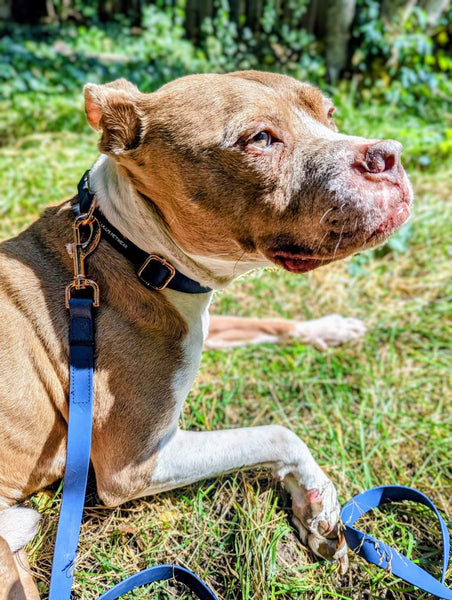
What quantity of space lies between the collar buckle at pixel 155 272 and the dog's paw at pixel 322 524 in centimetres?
122

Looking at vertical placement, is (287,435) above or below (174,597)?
above

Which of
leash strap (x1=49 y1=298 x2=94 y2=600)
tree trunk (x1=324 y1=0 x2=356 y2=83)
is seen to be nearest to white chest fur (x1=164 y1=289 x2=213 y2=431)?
leash strap (x1=49 y1=298 x2=94 y2=600)

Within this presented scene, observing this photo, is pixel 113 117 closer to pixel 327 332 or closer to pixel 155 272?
pixel 155 272

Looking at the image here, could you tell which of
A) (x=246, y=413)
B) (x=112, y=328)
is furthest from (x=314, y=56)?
(x=112, y=328)

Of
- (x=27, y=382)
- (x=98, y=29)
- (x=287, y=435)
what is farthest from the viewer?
(x=98, y=29)

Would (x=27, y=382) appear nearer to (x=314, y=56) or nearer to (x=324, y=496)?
(x=324, y=496)

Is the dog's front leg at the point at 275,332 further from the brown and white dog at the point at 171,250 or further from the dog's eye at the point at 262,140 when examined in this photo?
the dog's eye at the point at 262,140

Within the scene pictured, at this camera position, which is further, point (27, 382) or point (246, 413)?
point (246, 413)

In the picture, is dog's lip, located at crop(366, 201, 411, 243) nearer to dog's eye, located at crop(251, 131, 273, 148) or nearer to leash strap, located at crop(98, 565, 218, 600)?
dog's eye, located at crop(251, 131, 273, 148)

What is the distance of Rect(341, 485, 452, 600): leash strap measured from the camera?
228 centimetres

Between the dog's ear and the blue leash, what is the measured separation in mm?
698

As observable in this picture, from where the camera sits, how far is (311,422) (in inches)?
126

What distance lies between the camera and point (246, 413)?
3270mm

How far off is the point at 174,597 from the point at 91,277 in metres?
1.46
